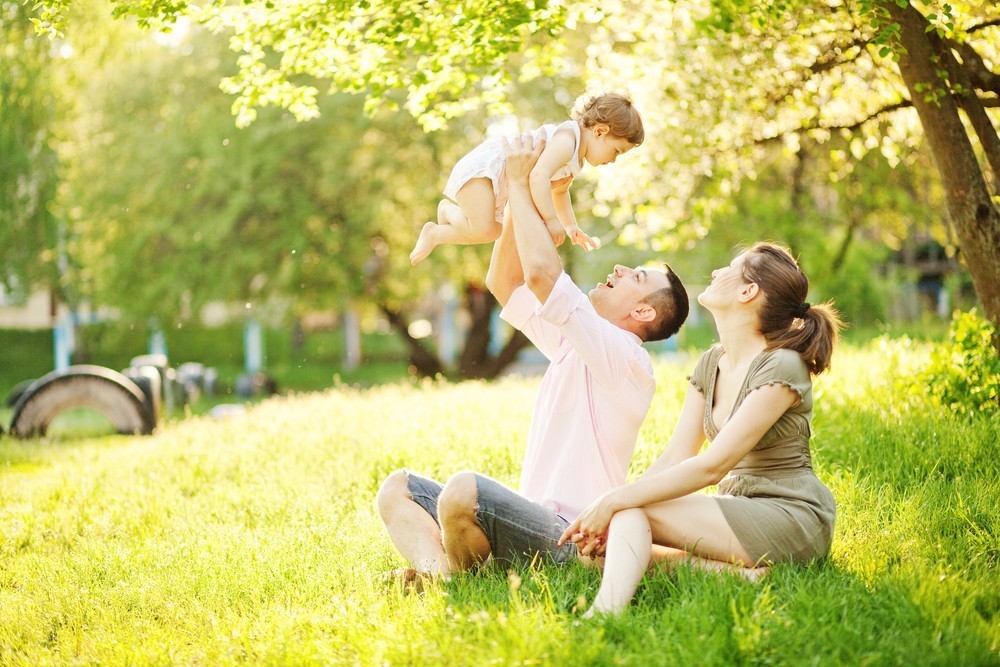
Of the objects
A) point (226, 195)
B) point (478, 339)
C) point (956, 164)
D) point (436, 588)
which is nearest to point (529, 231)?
point (436, 588)

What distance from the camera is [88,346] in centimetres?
2528

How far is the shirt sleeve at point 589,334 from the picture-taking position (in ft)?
12.0

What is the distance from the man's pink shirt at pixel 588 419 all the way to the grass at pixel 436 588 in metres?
0.33

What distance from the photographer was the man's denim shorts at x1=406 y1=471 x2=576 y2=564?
3.65 metres

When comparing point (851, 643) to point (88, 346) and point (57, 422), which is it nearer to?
point (57, 422)

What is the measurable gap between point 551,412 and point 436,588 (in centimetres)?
81

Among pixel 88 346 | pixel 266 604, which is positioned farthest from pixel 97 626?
pixel 88 346

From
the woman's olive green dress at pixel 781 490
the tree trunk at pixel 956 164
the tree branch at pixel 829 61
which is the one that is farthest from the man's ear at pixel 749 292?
the tree branch at pixel 829 61

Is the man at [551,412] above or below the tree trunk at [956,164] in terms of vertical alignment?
below

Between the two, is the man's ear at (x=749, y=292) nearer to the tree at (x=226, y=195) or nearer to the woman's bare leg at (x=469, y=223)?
the woman's bare leg at (x=469, y=223)

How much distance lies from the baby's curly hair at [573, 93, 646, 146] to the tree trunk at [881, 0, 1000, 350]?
2.54 m

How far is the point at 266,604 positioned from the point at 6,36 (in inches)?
551

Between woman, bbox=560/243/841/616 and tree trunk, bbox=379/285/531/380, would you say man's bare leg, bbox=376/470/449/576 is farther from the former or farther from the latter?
tree trunk, bbox=379/285/531/380

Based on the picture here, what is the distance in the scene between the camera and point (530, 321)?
4.21 meters
